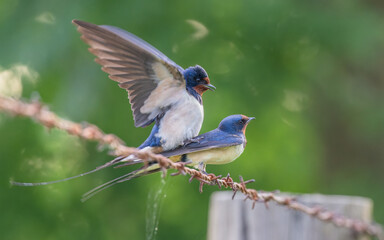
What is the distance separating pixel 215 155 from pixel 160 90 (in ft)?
1.29

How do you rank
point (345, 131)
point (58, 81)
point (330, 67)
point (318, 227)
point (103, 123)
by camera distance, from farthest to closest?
point (345, 131)
point (330, 67)
point (103, 123)
point (58, 81)
point (318, 227)

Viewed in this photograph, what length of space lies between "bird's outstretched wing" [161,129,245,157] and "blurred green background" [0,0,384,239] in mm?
3126

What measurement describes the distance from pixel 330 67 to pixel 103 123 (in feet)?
11.1

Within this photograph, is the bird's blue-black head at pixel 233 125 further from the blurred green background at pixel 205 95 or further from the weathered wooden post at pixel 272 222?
the blurred green background at pixel 205 95

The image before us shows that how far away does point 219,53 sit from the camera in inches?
289

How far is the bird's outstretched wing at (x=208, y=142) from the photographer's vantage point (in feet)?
8.67

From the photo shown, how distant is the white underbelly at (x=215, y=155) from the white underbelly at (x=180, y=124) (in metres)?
0.11

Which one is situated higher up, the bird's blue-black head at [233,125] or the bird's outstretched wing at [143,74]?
the bird's outstretched wing at [143,74]

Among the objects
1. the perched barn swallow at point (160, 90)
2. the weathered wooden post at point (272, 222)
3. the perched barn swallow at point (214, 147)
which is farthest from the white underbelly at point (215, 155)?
the weathered wooden post at point (272, 222)

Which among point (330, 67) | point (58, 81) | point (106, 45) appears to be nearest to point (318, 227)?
point (106, 45)

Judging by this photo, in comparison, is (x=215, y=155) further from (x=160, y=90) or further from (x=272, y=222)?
(x=272, y=222)

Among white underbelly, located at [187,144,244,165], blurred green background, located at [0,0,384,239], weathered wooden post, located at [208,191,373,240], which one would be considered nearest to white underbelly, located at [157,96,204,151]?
white underbelly, located at [187,144,244,165]

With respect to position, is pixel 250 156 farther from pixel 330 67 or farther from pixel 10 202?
pixel 10 202

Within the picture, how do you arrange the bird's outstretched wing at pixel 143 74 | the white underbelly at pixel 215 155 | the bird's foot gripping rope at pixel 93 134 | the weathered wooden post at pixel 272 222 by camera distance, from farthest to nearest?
the weathered wooden post at pixel 272 222 < the white underbelly at pixel 215 155 < the bird's outstretched wing at pixel 143 74 < the bird's foot gripping rope at pixel 93 134
